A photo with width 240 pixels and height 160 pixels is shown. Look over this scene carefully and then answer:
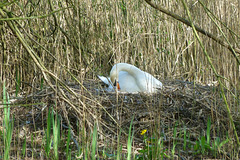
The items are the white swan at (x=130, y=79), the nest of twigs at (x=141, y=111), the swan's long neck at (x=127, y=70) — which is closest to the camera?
the nest of twigs at (x=141, y=111)

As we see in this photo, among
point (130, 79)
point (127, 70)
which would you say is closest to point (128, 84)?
point (130, 79)

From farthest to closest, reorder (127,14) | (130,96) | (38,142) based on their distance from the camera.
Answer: (127,14) < (130,96) < (38,142)

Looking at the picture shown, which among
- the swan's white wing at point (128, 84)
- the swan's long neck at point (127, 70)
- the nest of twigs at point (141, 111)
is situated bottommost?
the nest of twigs at point (141, 111)

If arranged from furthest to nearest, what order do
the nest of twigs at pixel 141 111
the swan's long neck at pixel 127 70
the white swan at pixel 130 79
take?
the swan's long neck at pixel 127 70 < the white swan at pixel 130 79 < the nest of twigs at pixel 141 111

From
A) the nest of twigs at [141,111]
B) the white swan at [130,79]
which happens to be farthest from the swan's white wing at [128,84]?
the nest of twigs at [141,111]

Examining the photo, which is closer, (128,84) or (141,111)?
(141,111)

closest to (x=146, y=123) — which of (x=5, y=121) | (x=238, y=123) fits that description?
(x=238, y=123)

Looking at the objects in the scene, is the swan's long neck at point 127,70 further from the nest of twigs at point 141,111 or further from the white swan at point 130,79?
the nest of twigs at point 141,111

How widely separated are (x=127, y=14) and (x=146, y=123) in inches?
98.1

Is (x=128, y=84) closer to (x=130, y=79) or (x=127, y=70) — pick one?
(x=130, y=79)

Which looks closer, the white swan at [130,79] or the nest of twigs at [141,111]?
the nest of twigs at [141,111]

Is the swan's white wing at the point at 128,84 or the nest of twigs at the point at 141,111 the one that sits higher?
the swan's white wing at the point at 128,84

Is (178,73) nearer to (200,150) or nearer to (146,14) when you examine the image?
(146,14)

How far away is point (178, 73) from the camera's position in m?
5.52
